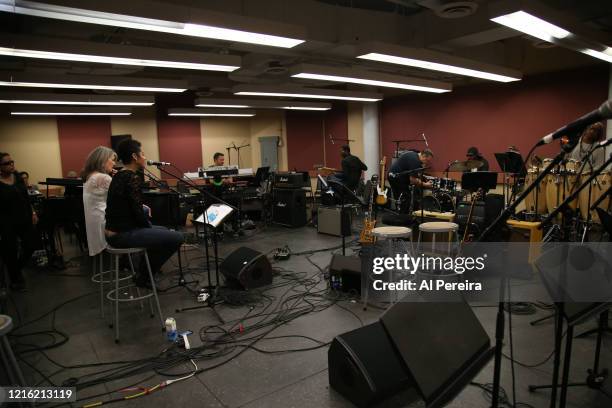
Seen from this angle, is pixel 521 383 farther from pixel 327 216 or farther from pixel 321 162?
pixel 321 162

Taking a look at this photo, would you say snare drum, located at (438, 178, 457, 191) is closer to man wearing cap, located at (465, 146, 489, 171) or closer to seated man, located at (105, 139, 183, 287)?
man wearing cap, located at (465, 146, 489, 171)

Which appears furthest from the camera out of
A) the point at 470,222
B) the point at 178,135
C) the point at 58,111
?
the point at 178,135

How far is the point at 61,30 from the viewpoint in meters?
4.92

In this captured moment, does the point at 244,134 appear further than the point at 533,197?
Yes

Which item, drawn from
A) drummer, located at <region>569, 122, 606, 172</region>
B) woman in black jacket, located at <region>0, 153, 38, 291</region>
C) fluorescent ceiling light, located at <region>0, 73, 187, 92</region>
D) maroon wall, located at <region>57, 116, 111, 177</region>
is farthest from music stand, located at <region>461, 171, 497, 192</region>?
maroon wall, located at <region>57, 116, 111, 177</region>

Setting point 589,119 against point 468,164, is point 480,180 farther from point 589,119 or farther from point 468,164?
point 589,119

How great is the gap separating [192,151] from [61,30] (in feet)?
23.0

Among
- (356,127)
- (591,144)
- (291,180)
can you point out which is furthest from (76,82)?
(591,144)

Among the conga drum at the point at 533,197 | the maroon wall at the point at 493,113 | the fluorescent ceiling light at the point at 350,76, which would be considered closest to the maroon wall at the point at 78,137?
the fluorescent ceiling light at the point at 350,76

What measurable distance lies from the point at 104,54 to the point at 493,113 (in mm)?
7319

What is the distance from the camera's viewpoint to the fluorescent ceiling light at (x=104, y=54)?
161 inches

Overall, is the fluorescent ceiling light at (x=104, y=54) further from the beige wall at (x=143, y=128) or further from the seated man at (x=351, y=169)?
the beige wall at (x=143, y=128)

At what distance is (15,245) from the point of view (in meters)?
4.59

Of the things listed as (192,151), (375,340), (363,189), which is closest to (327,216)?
(363,189)
